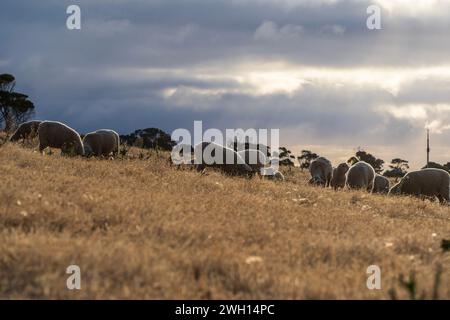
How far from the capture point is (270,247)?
7484 mm

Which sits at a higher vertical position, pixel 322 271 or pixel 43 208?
pixel 43 208

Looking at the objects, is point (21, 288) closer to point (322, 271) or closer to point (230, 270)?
point (230, 270)

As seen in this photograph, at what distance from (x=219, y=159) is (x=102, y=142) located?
20.4 feet

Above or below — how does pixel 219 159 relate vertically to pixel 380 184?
above

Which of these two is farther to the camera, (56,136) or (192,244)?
(56,136)

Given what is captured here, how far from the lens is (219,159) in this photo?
71.3ft

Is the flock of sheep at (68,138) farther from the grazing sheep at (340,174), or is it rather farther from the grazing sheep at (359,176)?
the grazing sheep at (359,176)

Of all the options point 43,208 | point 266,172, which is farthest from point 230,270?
point 266,172

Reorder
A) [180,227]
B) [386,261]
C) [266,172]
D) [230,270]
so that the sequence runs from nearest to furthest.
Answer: [230,270]
[386,261]
[180,227]
[266,172]

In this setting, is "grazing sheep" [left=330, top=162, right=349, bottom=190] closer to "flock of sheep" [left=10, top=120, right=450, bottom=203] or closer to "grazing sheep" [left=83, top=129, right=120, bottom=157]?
"flock of sheep" [left=10, top=120, right=450, bottom=203]

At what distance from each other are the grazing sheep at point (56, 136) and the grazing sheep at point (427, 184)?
11.3 meters

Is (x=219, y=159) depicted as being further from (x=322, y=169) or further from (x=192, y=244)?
(x=192, y=244)

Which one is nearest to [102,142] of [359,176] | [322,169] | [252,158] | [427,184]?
[252,158]
